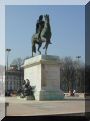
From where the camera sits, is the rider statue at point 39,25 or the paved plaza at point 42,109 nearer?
the paved plaza at point 42,109

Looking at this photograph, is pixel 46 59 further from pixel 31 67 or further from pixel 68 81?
pixel 68 81

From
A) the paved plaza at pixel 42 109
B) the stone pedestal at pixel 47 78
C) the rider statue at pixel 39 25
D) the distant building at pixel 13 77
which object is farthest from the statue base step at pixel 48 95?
the distant building at pixel 13 77

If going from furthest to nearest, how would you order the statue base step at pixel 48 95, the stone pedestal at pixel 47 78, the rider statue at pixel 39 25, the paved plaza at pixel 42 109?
the rider statue at pixel 39 25, the stone pedestal at pixel 47 78, the statue base step at pixel 48 95, the paved plaza at pixel 42 109

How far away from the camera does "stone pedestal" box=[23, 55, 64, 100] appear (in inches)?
700

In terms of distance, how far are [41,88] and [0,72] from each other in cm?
2487

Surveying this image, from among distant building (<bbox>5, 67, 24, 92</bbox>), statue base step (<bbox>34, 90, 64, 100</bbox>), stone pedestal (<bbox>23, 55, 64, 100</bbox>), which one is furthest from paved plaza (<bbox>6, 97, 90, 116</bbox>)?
distant building (<bbox>5, 67, 24, 92</bbox>)

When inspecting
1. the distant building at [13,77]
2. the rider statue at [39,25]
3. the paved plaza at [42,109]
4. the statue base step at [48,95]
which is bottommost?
the paved plaza at [42,109]

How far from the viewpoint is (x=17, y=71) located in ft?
148

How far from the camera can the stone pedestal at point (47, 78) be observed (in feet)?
58.3

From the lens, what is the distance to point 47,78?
18.2 m

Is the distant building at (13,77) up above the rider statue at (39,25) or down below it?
below

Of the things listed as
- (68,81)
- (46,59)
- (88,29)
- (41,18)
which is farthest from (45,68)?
(68,81)

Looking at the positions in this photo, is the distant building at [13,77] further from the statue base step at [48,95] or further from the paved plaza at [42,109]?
the paved plaza at [42,109]

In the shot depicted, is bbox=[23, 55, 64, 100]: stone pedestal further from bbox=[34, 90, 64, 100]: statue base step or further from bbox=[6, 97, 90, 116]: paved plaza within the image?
bbox=[6, 97, 90, 116]: paved plaza
